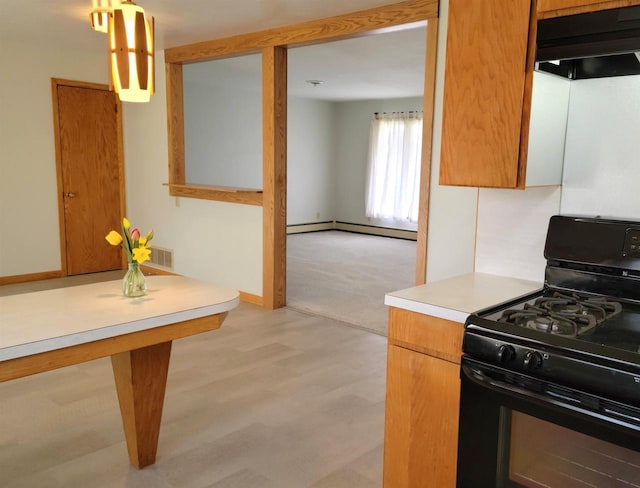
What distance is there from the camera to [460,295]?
1930 millimetres

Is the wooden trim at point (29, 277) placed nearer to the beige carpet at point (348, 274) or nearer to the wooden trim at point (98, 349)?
the beige carpet at point (348, 274)

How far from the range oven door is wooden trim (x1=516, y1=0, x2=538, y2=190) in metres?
0.70

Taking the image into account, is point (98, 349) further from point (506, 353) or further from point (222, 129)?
point (222, 129)

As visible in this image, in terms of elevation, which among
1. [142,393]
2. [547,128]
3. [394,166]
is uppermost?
[547,128]

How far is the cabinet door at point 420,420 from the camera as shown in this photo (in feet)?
5.85

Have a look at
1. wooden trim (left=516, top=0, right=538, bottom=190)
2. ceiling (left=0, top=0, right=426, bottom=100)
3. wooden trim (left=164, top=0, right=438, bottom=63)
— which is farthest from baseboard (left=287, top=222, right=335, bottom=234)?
wooden trim (left=516, top=0, right=538, bottom=190)

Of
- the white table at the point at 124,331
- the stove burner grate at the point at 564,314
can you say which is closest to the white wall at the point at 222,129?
the white table at the point at 124,331

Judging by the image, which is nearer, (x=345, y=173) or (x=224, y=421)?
(x=224, y=421)

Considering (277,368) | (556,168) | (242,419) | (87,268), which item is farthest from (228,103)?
(556,168)

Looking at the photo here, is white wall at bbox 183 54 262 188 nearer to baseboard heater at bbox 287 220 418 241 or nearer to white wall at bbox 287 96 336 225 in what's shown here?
white wall at bbox 287 96 336 225

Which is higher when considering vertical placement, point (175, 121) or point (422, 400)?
point (175, 121)

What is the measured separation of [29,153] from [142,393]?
4368mm

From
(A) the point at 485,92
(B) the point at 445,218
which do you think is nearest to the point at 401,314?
(A) the point at 485,92

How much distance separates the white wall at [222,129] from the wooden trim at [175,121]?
1.99 meters
